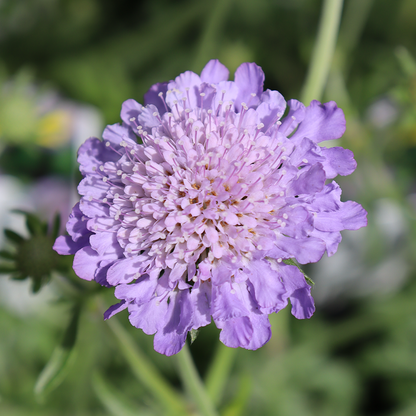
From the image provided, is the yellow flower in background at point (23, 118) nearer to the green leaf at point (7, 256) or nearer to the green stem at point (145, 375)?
the green leaf at point (7, 256)

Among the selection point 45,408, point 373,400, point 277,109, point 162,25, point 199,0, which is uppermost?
point 277,109

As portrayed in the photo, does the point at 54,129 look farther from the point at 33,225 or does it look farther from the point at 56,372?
the point at 56,372

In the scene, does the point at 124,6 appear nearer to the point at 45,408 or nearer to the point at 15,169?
the point at 15,169

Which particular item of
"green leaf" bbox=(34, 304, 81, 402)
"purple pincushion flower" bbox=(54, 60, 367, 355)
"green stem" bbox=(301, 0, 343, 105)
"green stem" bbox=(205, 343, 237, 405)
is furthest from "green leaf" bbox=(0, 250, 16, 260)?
"green stem" bbox=(301, 0, 343, 105)

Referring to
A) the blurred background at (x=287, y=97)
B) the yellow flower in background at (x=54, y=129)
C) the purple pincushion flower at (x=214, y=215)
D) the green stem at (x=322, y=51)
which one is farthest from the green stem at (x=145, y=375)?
the yellow flower in background at (x=54, y=129)

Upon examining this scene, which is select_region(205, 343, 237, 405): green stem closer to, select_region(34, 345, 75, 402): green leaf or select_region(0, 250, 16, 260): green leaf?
select_region(34, 345, 75, 402): green leaf

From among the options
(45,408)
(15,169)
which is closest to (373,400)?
(45,408)

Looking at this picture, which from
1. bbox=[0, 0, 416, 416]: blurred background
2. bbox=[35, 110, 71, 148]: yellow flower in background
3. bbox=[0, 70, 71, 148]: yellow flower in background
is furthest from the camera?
bbox=[35, 110, 71, 148]: yellow flower in background
